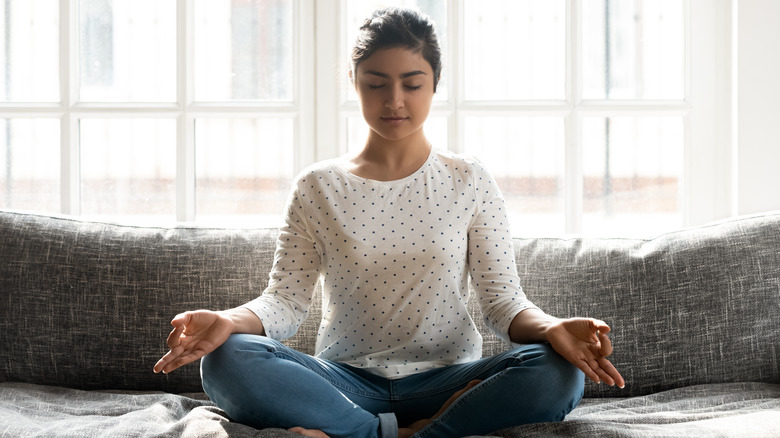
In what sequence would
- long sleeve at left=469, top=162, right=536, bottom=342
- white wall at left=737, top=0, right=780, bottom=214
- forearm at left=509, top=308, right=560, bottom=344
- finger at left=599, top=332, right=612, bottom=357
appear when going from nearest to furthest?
finger at left=599, top=332, right=612, bottom=357
forearm at left=509, top=308, right=560, bottom=344
long sleeve at left=469, top=162, right=536, bottom=342
white wall at left=737, top=0, right=780, bottom=214

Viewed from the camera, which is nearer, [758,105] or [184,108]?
[758,105]

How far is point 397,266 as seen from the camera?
159 cm

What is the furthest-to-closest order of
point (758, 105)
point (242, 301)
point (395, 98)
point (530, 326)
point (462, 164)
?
point (758, 105) < point (242, 301) < point (462, 164) < point (395, 98) < point (530, 326)

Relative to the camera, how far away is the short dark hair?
1.59m

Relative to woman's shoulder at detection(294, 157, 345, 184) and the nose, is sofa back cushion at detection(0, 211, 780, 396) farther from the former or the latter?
the nose

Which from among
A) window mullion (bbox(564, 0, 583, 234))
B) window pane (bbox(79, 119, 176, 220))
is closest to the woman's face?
window mullion (bbox(564, 0, 583, 234))

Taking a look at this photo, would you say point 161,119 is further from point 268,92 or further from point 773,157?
point 773,157

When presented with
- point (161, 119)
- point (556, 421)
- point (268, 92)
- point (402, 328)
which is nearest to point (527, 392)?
point (556, 421)

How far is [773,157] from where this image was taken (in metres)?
2.18

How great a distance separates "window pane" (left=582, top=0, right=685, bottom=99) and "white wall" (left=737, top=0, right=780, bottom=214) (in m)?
0.18

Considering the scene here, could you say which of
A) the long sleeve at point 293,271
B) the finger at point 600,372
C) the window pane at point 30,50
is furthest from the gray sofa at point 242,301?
the window pane at point 30,50

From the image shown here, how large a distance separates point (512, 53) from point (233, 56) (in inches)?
Answer: 32.2

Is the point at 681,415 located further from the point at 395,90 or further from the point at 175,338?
the point at 175,338

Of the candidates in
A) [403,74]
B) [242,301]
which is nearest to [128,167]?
[242,301]
